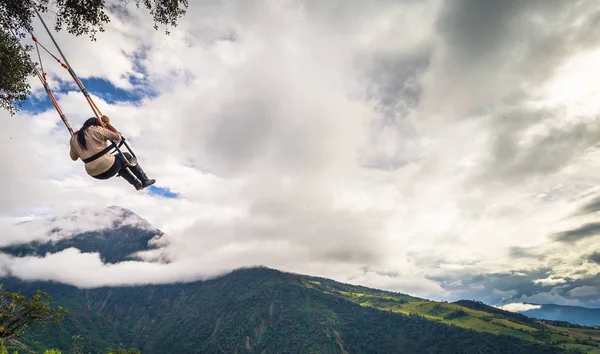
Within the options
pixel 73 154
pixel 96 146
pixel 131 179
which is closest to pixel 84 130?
pixel 96 146

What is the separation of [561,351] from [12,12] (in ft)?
904

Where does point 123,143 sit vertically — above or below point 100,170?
above

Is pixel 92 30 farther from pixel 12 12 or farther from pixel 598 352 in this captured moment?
pixel 598 352

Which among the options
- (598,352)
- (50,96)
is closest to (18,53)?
(50,96)

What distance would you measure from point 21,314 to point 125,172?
17098 mm

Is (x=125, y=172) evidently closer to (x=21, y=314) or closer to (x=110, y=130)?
(x=110, y=130)

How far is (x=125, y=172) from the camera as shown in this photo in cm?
845

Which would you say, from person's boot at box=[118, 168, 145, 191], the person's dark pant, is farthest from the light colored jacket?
person's boot at box=[118, 168, 145, 191]

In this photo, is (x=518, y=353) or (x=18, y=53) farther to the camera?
(x=518, y=353)

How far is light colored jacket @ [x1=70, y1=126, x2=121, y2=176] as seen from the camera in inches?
272

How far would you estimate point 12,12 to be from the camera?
916 cm

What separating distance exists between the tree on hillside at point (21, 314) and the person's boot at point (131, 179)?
1417cm

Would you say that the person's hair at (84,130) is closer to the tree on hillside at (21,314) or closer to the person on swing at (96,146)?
the person on swing at (96,146)

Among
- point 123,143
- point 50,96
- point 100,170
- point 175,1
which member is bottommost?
point 100,170
